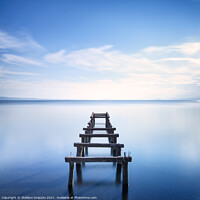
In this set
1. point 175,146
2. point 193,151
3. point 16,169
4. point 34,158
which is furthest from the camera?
point 175,146

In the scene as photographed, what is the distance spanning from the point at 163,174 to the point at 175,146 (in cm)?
616

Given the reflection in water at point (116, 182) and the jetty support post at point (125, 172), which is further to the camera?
the reflection in water at point (116, 182)

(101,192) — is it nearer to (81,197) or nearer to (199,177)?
(81,197)

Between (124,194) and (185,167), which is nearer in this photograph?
(124,194)

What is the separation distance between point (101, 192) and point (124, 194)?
0.88 metres

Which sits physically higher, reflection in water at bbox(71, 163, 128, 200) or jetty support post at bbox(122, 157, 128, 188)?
jetty support post at bbox(122, 157, 128, 188)

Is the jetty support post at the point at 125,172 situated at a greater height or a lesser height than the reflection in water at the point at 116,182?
greater

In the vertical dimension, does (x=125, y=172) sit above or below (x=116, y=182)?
above

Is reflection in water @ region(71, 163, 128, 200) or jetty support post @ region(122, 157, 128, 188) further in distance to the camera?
reflection in water @ region(71, 163, 128, 200)

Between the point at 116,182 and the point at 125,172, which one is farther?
the point at 116,182

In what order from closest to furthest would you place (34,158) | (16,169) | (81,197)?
(81,197) → (16,169) → (34,158)

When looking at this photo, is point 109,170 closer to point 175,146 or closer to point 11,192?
point 11,192

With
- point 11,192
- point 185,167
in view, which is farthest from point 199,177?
point 11,192

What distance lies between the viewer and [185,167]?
370 inches
